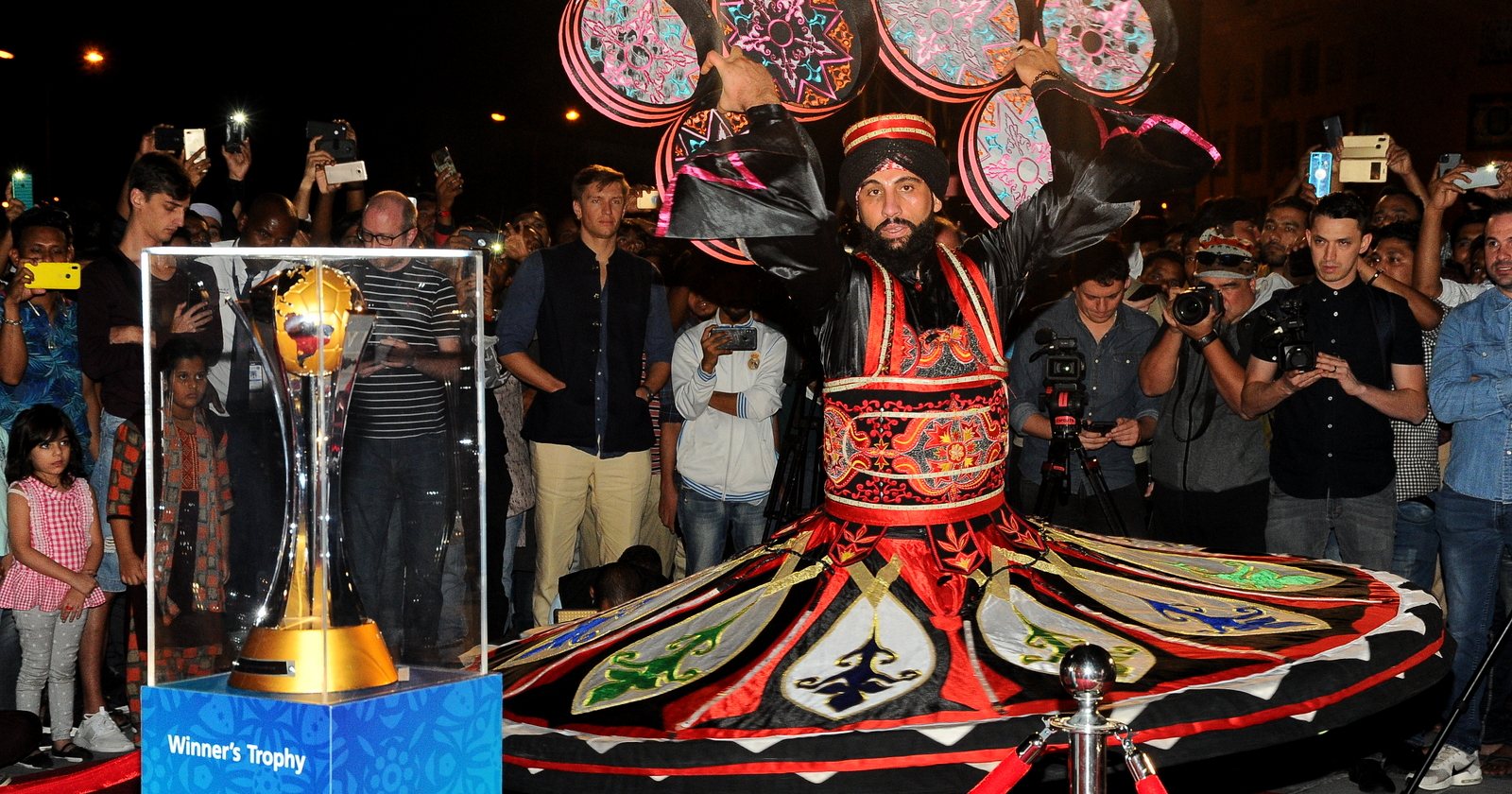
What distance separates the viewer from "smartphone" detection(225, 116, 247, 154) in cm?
742

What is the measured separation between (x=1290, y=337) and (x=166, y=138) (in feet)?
17.1

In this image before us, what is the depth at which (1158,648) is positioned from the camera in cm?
346

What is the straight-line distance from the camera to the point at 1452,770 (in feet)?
17.0

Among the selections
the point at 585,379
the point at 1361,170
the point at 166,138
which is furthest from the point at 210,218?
the point at 1361,170

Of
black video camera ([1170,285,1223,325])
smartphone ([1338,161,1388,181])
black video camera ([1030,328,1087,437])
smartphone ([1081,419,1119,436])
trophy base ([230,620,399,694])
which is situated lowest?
trophy base ([230,620,399,694])

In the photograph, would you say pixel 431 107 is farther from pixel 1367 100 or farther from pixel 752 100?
pixel 1367 100

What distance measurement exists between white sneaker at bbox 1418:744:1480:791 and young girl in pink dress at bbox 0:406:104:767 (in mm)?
5068

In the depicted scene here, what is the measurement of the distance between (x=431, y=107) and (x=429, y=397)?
1076cm

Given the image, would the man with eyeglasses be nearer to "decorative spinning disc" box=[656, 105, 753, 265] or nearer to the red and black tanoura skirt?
the red and black tanoura skirt

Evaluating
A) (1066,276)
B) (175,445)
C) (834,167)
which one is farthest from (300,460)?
(834,167)

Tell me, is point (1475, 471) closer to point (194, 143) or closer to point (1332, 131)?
point (1332, 131)

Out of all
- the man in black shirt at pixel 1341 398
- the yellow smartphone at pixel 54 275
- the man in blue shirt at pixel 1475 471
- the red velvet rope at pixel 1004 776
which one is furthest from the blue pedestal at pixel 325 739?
the man in blue shirt at pixel 1475 471

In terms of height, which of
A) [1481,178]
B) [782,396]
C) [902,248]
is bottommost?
[782,396]

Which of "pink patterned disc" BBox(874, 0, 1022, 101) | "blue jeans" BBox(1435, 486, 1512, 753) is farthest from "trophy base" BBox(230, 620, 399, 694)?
"blue jeans" BBox(1435, 486, 1512, 753)
